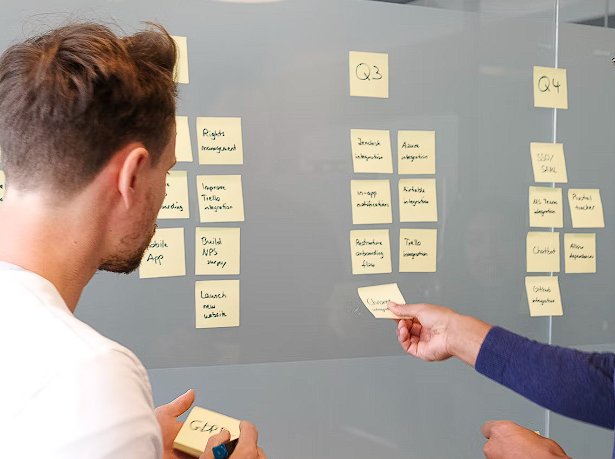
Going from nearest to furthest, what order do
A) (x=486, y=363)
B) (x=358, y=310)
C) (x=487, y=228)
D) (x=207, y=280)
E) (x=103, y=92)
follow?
1. (x=103, y=92)
2. (x=486, y=363)
3. (x=207, y=280)
4. (x=358, y=310)
5. (x=487, y=228)

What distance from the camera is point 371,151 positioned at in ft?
5.89

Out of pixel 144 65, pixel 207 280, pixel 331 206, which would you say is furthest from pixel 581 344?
pixel 144 65

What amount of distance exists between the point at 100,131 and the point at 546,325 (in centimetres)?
153

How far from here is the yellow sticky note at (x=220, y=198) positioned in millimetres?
1661

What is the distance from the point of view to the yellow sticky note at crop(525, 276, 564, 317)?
6.41 ft

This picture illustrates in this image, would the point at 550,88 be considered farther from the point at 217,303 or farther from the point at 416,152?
the point at 217,303

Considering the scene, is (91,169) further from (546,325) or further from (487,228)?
(546,325)

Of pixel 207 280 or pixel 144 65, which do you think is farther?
pixel 207 280

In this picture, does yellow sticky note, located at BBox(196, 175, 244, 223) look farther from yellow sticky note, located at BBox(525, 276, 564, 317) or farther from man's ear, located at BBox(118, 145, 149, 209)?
yellow sticky note, located at BBox(525, 276, 564, 317)

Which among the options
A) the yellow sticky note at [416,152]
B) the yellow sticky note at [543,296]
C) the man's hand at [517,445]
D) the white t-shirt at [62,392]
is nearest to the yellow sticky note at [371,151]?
the yellow sticky note at [416,152]

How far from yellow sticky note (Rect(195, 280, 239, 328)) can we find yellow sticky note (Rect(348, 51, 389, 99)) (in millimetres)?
617

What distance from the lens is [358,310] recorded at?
1.80 metres

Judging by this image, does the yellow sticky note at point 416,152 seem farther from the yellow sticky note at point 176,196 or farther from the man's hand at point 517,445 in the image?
the man's hand at point 517,445

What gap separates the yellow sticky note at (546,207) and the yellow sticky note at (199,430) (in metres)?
1.16
